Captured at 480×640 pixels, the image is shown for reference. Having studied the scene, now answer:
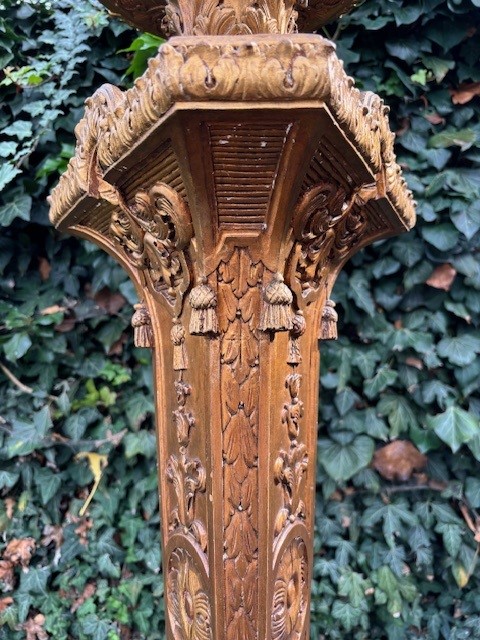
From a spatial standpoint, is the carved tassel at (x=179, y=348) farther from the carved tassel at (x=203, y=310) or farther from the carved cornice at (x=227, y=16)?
the carved cornice at (x=227, y=16)

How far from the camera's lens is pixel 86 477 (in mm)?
1729

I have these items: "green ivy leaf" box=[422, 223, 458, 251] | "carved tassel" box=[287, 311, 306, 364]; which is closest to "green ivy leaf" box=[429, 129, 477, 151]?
"green ivy leaf" box=[422, 223, 458, 251]

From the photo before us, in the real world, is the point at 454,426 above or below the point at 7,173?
below

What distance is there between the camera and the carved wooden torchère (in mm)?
605

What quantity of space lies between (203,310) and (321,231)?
227 millimetres

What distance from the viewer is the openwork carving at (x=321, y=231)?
0.79m

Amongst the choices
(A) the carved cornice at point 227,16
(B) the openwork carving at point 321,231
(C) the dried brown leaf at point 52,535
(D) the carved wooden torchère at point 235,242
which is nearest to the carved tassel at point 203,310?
(D) the carved wooden torchère at point 235,242

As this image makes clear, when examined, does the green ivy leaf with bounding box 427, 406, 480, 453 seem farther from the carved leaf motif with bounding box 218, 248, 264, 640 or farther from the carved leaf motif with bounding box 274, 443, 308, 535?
the carved leaf motif with bounding box 218, 248, 264, 640

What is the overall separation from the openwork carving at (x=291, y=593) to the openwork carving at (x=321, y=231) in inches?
18.2

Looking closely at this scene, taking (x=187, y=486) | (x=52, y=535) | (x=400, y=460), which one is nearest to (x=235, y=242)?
(x=187, y=486)

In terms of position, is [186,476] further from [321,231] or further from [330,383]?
[330,383]

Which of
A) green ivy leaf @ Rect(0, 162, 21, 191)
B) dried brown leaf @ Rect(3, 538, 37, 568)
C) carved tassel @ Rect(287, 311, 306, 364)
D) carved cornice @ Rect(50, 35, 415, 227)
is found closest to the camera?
carved cornice @ Rect(50, 35, 415, 227)

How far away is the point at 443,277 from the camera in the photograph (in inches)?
64.1

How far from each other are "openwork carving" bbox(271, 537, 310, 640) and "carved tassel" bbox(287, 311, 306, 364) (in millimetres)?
339
